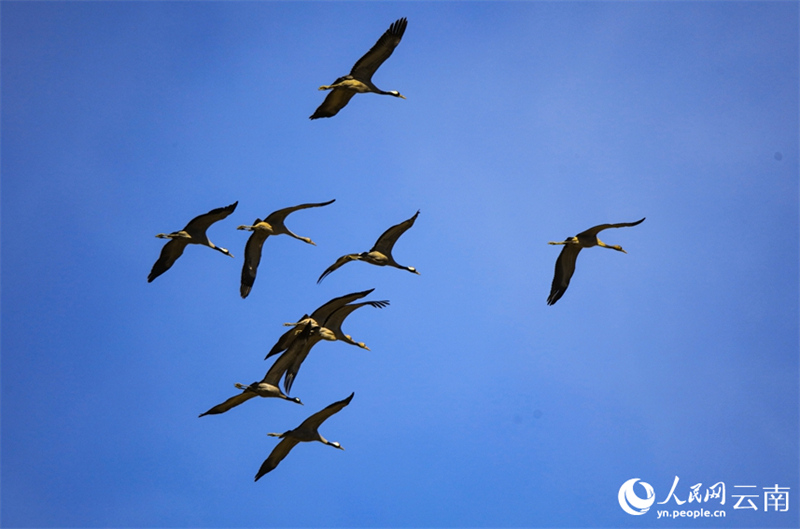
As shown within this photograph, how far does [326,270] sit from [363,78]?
616 centimetres

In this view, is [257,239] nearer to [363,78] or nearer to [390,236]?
[390,236]

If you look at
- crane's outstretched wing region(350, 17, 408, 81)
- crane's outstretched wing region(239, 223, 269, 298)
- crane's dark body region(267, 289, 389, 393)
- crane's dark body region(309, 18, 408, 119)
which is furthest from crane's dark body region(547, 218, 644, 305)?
crane's outstretched wing region(239, 223, 269, 298)

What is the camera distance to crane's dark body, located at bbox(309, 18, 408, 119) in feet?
94.3

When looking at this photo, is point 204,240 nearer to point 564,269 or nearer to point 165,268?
point 165,268

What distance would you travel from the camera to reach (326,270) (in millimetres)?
29844

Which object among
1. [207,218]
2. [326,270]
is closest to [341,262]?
[326,270]

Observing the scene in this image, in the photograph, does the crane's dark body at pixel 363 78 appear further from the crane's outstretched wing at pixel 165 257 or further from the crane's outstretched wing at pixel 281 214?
the crane's outstretched wing at pixel 165 257

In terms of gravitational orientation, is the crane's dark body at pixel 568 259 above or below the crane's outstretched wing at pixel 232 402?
above

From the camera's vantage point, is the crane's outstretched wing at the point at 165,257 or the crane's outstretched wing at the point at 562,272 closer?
the crane's outstretched wing at the point at 562,272

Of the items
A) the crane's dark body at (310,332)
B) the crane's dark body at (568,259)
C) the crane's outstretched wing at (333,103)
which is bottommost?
the crane's dark body at (310,332)

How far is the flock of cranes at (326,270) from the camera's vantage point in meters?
28.5

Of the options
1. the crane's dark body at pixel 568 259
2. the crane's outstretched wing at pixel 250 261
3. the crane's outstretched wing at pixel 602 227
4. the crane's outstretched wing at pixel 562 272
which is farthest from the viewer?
the crane's outstretched wing at pixel 250 261

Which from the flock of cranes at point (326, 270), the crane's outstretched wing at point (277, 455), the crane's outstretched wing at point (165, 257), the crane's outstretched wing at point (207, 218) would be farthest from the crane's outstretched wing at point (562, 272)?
the crane's outstretched wing at point (165, 257)

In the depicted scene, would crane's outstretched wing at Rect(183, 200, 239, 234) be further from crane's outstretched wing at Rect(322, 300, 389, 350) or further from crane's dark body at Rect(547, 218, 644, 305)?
crane's dark body at Rect(547, 218, 644, 305)
